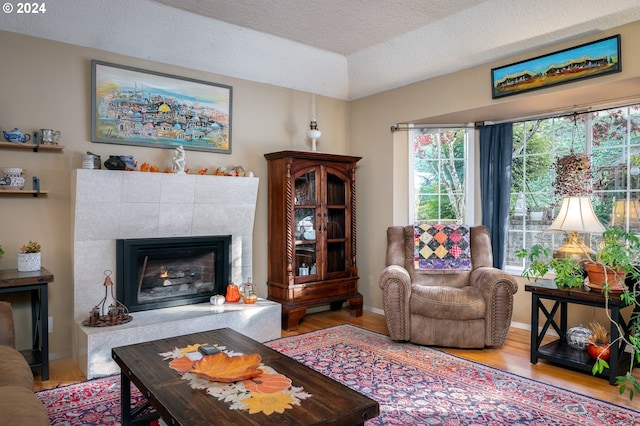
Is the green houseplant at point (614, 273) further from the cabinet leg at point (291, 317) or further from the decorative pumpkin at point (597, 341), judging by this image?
the cabinet leg at point (291, 317)

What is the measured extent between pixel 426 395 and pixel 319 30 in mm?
3147

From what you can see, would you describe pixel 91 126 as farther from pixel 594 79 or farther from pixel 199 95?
pixel 594 79

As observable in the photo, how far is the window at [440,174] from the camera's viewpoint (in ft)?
15.7

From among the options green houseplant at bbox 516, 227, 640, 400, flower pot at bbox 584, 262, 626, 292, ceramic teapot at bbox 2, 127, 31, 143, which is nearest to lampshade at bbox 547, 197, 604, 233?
green houseplant at bbox 516, 227, 640, 400

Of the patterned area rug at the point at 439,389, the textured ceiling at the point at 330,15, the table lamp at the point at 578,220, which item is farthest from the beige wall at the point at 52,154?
the table lamp at the point at 578,220

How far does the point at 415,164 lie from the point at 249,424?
387 centimetres

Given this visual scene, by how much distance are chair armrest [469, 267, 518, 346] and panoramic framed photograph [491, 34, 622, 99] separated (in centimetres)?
158

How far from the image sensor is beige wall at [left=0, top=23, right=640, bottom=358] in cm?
331

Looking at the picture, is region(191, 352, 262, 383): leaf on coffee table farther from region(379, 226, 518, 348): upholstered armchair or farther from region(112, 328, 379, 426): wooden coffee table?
region(379, 226, 518, 348): upholstered armchair

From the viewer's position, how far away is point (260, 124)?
462 centimetres

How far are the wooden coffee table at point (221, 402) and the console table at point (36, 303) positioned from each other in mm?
1009

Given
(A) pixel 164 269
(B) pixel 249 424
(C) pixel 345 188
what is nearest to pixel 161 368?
(B) pixel 249 424

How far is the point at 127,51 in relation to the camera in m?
3.74

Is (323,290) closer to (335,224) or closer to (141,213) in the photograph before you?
(335,224)
